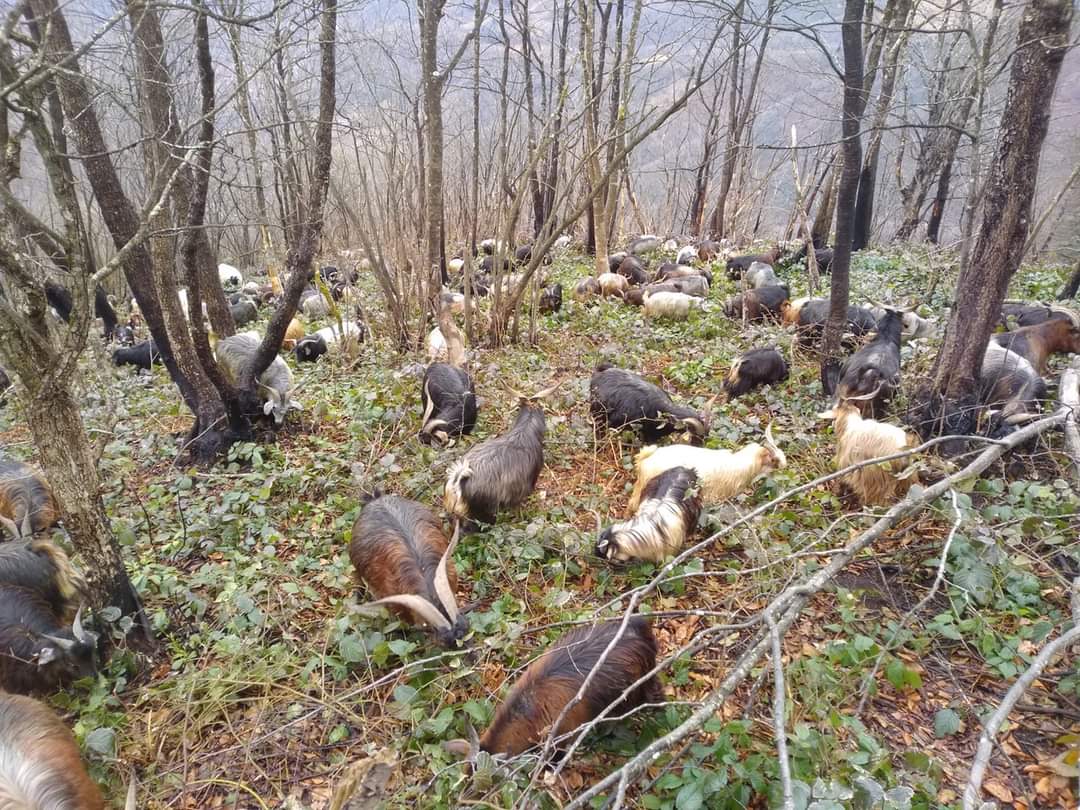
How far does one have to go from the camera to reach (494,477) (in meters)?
4.36

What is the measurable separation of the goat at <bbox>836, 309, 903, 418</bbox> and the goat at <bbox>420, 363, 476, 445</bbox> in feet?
11.1

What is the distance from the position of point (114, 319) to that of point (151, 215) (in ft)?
34.1

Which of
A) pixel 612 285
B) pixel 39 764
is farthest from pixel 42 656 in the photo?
pixel 612 285

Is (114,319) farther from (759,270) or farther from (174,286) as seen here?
(759,270)

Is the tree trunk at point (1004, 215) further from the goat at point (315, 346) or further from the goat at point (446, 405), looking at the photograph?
the goat at point (315, 346)

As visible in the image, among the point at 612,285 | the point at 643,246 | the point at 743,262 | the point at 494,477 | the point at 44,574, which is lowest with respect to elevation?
the point at 44,574

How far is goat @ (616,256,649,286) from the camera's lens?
11352mm

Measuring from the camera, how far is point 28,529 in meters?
4.24

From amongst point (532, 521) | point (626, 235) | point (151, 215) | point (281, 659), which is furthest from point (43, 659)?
point (626, 235)

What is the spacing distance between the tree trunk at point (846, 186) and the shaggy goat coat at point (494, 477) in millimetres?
3213

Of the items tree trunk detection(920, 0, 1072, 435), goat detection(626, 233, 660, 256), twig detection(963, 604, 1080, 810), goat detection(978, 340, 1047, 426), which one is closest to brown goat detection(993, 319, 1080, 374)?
goat detection(978, 340, 1047, 426)

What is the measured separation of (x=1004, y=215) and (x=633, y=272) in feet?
26.0

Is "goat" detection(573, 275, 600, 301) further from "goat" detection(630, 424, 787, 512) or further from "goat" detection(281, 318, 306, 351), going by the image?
"goat" detection(630, 424, 787, 512)

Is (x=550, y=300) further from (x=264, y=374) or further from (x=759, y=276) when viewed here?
(x=264, y=374)
